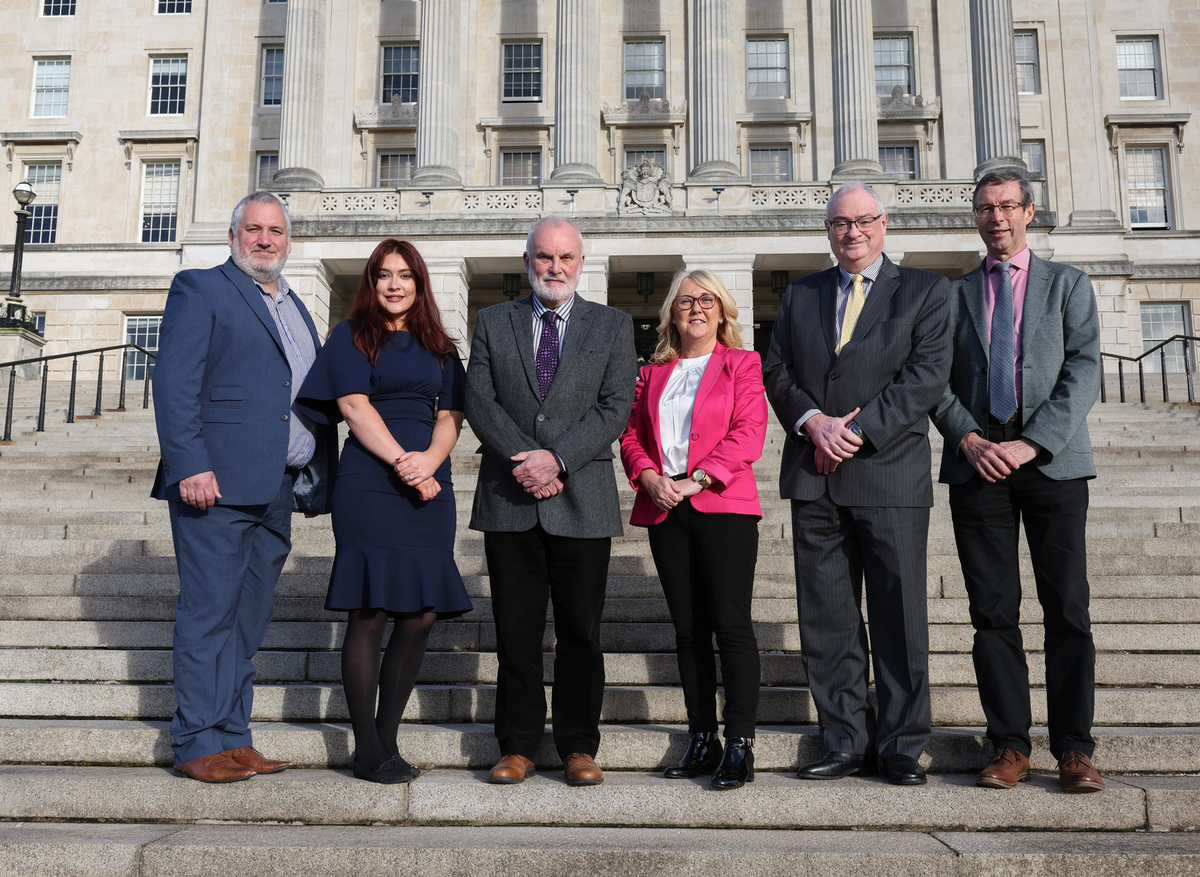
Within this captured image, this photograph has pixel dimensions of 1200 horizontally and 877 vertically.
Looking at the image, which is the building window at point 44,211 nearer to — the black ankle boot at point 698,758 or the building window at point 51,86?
the building window at point 51,86

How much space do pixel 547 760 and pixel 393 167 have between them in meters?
32.2

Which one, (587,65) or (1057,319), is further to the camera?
(587,65)

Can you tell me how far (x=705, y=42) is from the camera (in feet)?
89.5

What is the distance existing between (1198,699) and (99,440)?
13.4 metres

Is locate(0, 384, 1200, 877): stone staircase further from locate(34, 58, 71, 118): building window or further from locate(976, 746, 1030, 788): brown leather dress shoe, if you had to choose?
locate(34, 58, 71, 118): building window

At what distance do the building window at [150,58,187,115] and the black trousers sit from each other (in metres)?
38.4

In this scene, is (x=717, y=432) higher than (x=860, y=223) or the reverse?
the reverse

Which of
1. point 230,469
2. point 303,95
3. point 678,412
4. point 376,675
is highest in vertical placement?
point 303,95

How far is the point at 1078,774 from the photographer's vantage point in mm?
4148

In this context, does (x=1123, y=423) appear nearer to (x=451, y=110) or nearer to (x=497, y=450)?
(x=497, y=450)

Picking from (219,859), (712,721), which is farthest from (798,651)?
(219,859)

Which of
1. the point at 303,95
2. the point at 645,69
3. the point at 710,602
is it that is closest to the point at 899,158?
the point at 645,69

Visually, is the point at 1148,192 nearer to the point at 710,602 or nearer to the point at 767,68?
the point at 767,68

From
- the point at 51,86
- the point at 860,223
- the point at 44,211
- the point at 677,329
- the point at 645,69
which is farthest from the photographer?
the point at 51,86
